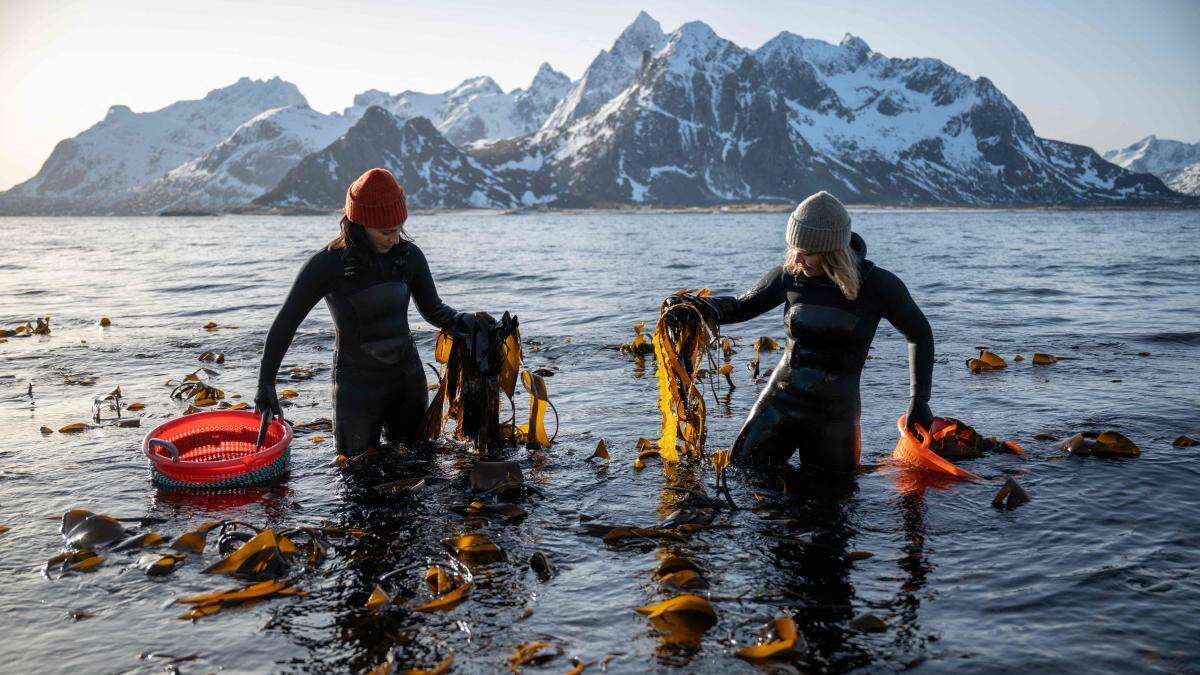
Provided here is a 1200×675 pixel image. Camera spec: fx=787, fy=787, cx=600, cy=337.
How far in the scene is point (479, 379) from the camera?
846cm

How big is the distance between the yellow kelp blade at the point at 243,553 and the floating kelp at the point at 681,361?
12.7 feet

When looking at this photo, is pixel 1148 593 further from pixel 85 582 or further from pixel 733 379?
pixel 733 379

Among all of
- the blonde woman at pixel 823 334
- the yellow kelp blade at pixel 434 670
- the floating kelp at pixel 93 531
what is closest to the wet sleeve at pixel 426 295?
the blonde woman at pixel 823 334

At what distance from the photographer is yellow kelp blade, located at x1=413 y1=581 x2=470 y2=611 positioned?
508 cm

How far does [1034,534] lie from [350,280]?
6501mm

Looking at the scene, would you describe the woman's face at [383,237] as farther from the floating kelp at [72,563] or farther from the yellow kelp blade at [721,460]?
the yellow kelp blade at [721,460]

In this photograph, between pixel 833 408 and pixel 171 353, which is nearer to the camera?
pixel 833 408

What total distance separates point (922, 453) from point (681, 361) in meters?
2.46

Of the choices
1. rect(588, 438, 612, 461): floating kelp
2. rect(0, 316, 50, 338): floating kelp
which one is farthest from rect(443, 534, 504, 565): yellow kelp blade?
rect(0, 316, 50, 338): floating kelp

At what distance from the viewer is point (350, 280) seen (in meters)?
7.73

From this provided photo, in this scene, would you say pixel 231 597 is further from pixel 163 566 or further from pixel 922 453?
pixel 922 453

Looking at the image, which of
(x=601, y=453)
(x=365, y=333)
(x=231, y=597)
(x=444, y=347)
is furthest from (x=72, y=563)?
(x=601, y=453)

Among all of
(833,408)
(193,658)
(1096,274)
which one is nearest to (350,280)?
(193,658)

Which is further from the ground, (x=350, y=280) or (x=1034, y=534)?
(x=350, y=280)
